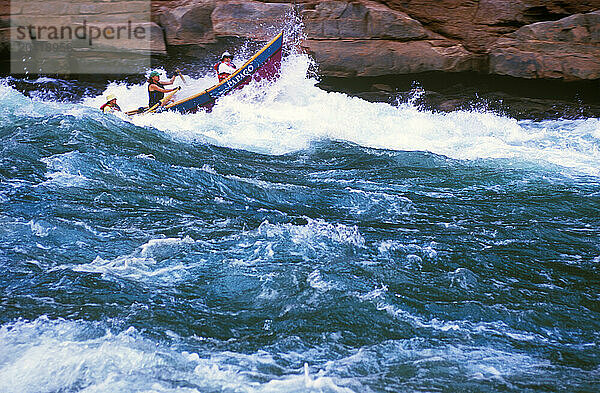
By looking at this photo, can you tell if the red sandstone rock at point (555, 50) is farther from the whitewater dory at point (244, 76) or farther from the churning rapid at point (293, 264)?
the whitewater dory at point (244, 76)

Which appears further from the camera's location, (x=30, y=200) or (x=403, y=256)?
(x=30, y=200)

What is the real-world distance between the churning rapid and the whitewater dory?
141cm

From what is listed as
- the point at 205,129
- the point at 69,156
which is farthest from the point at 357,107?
the point at 69,156

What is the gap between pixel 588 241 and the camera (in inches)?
180

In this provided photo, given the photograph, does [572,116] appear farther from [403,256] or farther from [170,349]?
[170,349]

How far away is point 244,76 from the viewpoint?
9.30 meters

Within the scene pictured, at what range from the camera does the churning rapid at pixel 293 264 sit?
3012 mm

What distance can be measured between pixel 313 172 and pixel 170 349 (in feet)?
12.2

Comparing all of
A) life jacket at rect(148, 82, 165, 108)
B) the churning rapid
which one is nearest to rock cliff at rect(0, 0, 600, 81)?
the churning rapid

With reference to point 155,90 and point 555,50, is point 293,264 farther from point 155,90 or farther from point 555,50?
point 555,50

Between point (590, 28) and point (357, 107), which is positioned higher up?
point (590, 28)

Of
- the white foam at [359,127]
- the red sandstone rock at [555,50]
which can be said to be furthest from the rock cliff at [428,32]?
the white foam at [359,127]

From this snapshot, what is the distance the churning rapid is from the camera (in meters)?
3.01

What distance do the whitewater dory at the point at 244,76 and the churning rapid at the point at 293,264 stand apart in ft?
4.62
